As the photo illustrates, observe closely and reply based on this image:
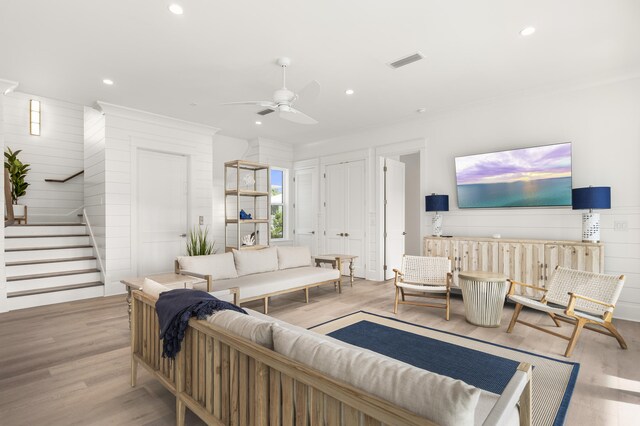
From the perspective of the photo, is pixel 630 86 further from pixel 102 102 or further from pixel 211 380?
pixel 102 102

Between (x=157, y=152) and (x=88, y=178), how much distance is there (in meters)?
1.37

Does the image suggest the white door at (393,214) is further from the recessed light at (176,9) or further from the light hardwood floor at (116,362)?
the recessed light at (176,9)

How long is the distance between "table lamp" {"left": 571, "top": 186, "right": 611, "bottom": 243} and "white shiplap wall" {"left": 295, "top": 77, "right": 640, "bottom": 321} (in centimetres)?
26

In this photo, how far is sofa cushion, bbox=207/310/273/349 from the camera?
1467 millimetres

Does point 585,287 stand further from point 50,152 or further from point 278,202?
point 50,152

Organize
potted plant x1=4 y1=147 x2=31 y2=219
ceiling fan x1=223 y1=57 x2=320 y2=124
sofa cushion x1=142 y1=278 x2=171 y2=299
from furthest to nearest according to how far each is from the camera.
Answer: potted plant x1=4 y1=147 x2=31 y2=219 → ceiling fan x1=223 y1=57 x2=320 y2=124 → sofa cushion x1=142 y1=278 x2=171 y2=299

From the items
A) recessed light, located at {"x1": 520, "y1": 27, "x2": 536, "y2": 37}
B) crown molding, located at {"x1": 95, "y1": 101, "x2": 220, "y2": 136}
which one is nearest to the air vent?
recessed light, located at {"x1": 520, "y1": 27, "x2": 536, "y2": 37}

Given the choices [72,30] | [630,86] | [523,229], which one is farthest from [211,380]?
[630,86]

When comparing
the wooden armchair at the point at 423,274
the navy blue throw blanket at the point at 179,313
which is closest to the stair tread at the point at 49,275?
the navy blue throw blanket at the point at 179,313

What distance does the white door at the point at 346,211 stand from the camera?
6.41 metres

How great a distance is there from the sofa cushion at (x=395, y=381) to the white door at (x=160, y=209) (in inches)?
194

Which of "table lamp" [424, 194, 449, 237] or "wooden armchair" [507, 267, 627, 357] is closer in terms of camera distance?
"wooden armchair" [507, 267, 627, 357]

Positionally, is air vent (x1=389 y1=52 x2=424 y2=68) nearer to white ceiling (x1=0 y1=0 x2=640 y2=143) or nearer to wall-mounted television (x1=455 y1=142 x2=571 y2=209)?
white ceiling (x1=0 y1=0 x2=640 y2=143)

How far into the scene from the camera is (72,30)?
298 centimetres
